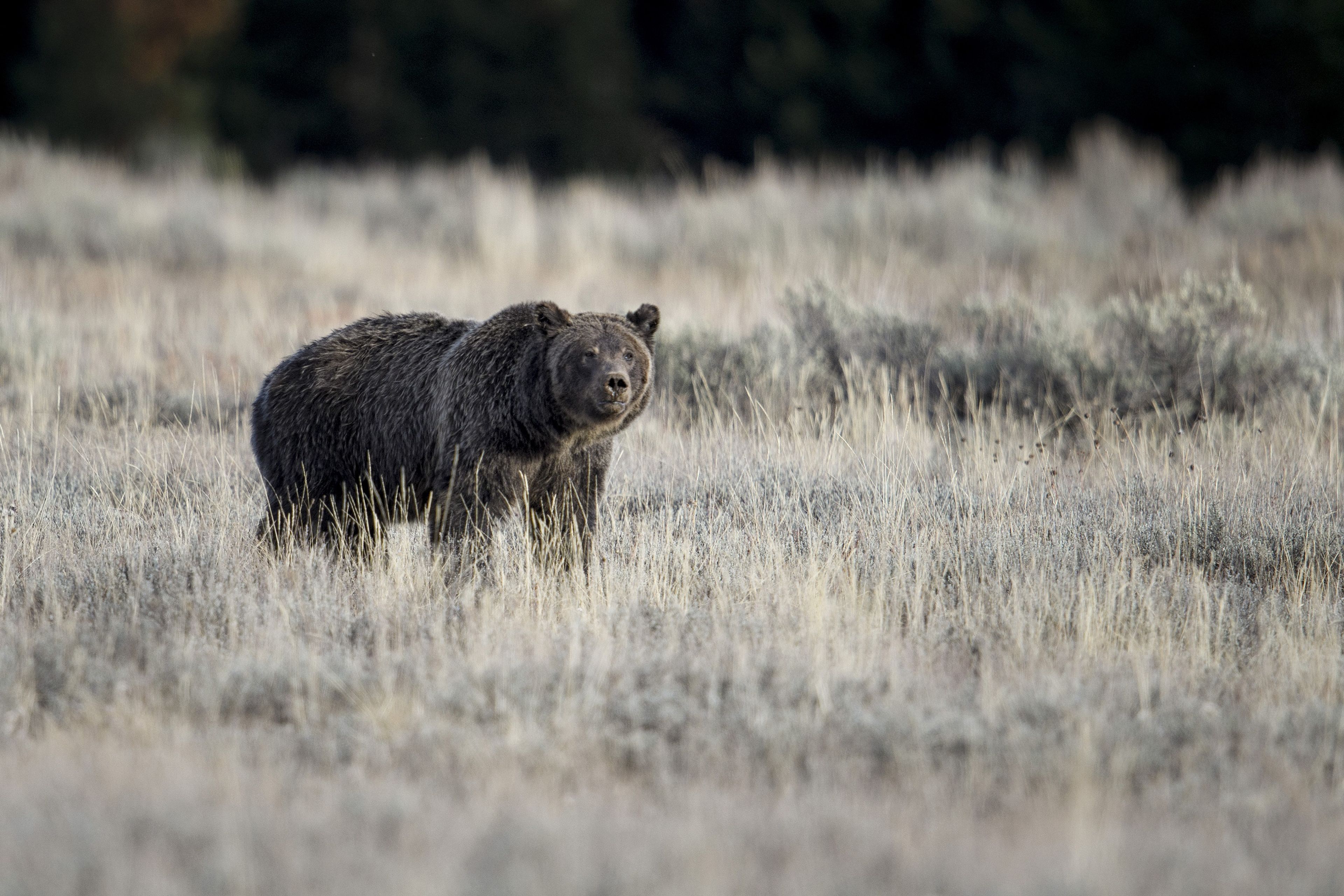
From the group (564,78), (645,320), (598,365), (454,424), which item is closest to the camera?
(598,365)

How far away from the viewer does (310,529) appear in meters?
6.39

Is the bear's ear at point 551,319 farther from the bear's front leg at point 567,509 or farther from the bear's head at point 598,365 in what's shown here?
the bear's front leg at point 567,509

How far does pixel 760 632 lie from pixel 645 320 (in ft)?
5.35

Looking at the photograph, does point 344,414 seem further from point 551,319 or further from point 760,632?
point 760,632

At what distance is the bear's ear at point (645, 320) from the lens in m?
6.21

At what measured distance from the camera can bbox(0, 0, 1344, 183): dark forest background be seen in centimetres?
2869

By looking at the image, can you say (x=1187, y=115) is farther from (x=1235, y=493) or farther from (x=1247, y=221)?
(x=1235, y=493)

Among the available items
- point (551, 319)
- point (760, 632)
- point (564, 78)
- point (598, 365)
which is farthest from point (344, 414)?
point (564, 78)

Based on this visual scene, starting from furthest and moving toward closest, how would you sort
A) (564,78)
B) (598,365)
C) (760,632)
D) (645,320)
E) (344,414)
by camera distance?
(564,78) → (344,414) → (645,320) → (598,365) → (760,632)

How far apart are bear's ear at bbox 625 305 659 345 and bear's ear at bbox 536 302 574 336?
1.15 feet

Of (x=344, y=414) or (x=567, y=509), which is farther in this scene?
(x=344, y=414)

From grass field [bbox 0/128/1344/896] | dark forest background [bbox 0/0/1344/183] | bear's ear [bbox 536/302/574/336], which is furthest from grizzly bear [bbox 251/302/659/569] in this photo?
dark forest background [bbox 0/0/1344/183]

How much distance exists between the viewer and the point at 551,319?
5.96m

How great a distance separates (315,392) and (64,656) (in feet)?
6.13
